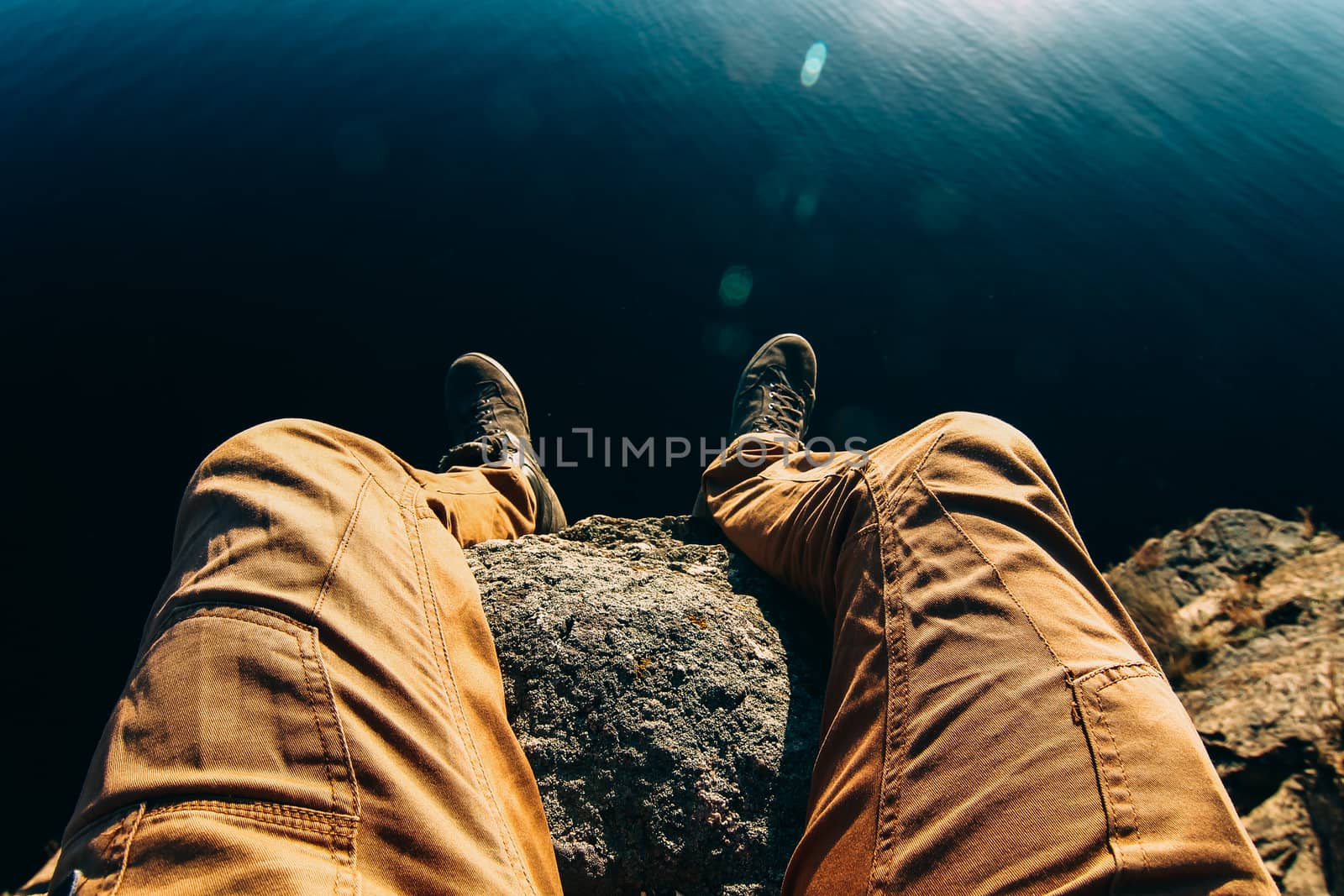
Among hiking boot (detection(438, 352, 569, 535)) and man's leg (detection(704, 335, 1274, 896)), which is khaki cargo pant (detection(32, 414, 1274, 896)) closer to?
man's leg (detection(704, 335, 1274, 896))

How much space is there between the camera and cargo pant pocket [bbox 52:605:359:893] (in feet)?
2.68

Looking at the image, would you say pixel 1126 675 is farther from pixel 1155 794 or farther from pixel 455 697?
pixel 455 697

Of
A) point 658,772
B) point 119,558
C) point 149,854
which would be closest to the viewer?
point 149,854


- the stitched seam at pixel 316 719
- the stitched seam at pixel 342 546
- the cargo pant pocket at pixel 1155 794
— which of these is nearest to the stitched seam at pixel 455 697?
the stitched seam at pixel 342 546

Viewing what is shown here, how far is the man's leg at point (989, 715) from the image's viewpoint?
872 mm

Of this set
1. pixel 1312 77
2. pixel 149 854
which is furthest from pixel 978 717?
pixel 1312 77

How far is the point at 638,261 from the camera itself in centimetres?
482

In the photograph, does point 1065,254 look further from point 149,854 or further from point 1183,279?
point 149,854

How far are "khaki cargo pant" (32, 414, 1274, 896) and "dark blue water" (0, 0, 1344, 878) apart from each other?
2.66 meters

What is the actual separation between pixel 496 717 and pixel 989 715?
855 millimetres

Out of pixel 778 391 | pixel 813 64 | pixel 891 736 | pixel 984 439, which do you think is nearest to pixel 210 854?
pixel 891 736

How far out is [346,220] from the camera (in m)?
5.18

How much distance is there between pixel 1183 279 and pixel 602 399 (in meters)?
4.41

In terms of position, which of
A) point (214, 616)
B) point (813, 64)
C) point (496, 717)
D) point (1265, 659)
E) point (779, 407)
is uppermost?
point (813, 64)
